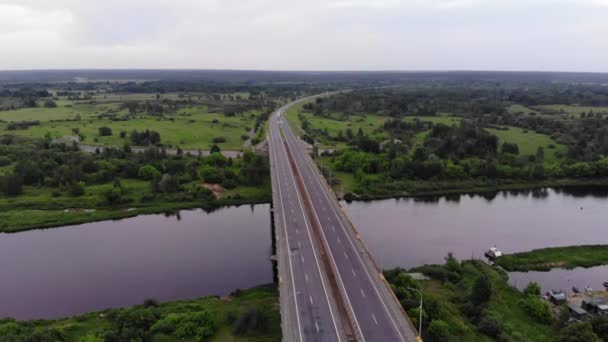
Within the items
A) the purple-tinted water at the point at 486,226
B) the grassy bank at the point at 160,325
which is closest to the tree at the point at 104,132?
the purple-tinted water at the point at 486,226

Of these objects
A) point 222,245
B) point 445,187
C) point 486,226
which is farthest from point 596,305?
point 445,187

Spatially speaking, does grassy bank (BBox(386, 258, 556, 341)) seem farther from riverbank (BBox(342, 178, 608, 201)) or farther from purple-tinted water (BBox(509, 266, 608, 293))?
riverbank (BBox(342, 178, 608, 201))

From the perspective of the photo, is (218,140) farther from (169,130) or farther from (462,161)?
(462,161)

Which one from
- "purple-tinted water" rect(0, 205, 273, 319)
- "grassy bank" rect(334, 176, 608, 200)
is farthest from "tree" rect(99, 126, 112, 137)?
"grassy bank" rect(334, 176, 608, 200)

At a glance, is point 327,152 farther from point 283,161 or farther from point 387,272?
point 387,272

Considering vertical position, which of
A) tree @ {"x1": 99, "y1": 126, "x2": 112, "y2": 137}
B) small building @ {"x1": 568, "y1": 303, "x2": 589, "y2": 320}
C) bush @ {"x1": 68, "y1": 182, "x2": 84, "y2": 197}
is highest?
tree @ {"x1": 99, "y1": 126, "x2": 112, "y2": 137}

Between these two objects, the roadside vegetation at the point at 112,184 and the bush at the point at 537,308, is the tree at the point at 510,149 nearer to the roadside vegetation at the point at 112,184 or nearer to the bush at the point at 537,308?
the roadside vegetation at the point at 112,184
